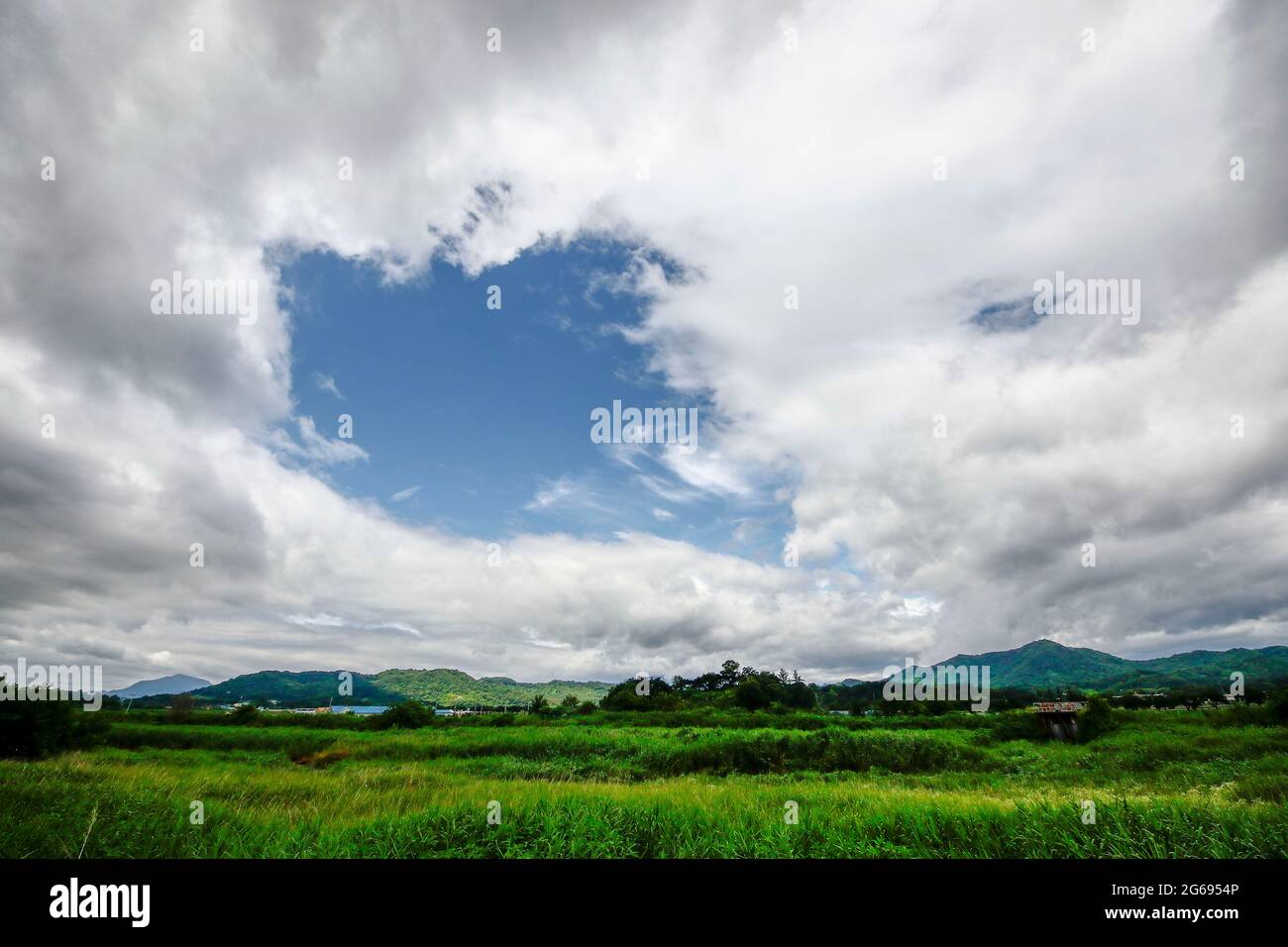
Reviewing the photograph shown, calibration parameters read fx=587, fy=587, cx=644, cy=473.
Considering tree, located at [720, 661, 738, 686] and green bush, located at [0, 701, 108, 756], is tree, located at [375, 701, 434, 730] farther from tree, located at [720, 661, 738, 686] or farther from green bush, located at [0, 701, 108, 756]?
tree, located at [720, 661, 738, 686]

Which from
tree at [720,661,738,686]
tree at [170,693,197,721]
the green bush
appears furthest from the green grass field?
tree at [720,661,738,686]

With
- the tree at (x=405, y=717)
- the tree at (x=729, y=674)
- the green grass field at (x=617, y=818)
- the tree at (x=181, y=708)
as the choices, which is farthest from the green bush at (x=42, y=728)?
the tree at (x=729, y=674)

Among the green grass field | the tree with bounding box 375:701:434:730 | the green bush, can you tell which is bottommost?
the tree with bounding box 375:701:434:730

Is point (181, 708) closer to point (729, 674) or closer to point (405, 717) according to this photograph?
point (405, 717)

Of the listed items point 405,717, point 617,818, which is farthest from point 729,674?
point 617,818

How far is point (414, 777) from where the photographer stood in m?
16.2

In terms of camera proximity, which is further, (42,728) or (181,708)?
(181,708)

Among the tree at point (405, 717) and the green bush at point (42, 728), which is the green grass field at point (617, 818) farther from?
the tree at point (405, 717)

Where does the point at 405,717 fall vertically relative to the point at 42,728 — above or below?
below

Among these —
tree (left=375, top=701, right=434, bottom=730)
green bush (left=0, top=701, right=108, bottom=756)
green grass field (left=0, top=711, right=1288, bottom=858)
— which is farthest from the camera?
tree (left=375, top=701, right=434, bottom=730)
